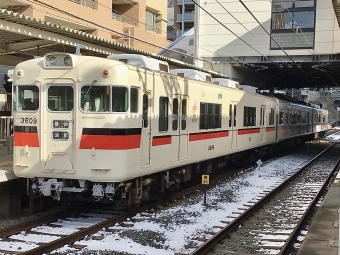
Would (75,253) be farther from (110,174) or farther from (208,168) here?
(208,168)

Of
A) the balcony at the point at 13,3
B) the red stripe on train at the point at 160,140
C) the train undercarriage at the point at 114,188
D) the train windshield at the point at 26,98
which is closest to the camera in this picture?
the train undercarriage at the point at 114,188

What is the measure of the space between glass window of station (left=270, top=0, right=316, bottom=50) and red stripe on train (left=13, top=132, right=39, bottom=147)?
16.9m

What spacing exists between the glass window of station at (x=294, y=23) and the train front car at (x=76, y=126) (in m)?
16.2

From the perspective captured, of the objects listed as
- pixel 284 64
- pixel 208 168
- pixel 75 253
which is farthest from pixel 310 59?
pixel 75 253

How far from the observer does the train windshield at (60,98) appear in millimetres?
8031

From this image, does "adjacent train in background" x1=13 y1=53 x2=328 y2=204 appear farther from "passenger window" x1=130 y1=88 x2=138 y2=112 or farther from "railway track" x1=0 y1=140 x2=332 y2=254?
"railway track" x1=0 y1=140 x2=332 y2=254

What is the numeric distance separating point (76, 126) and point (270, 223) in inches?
165

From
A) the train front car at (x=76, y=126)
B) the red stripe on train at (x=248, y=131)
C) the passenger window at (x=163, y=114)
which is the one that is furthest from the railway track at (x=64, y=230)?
the red stripe on train at (x=248, y=131)

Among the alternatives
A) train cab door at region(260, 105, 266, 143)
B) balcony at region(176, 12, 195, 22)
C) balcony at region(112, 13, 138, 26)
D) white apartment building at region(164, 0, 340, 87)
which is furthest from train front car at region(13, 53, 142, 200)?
balcony at region(176, 12, 195, 22)

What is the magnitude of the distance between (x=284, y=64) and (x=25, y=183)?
59.8 feet

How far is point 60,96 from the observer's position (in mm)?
8070

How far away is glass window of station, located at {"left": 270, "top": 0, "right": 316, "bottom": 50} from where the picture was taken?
2202cm

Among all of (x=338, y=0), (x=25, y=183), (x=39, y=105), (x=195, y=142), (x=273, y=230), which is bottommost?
(x=273, y=230)

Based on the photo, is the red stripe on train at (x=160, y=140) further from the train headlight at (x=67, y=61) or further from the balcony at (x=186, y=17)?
the balcony at (x=186, y=17)
